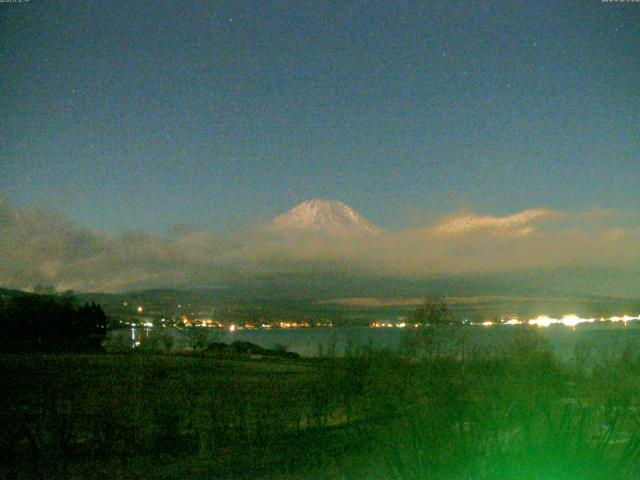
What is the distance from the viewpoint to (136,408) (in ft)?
61.9

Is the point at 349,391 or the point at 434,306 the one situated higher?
the point at 434,306

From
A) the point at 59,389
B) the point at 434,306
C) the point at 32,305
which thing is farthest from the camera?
the point at 32,305

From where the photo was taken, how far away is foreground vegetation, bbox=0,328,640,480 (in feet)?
29.9

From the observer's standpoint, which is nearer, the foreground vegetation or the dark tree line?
the foreground vegetation

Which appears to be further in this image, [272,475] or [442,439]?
[272,475]

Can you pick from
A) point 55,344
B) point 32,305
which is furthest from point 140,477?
point 32,305

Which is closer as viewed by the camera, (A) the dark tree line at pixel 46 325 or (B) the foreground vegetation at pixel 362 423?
(B) the foreground vegetation at pixel 362 423

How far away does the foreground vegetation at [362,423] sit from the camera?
29.9ft

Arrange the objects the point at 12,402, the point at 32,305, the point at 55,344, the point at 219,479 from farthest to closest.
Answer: the point at 32,305 < the point at 55,344 < the point at 12,402 < the point at 219,479

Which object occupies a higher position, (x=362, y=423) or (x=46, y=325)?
(x=46, y=325)

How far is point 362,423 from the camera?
20328mm

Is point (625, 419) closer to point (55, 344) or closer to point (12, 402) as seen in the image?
point (12, 402)

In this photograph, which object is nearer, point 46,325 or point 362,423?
point 362,423

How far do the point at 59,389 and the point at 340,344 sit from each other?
1119 cm
